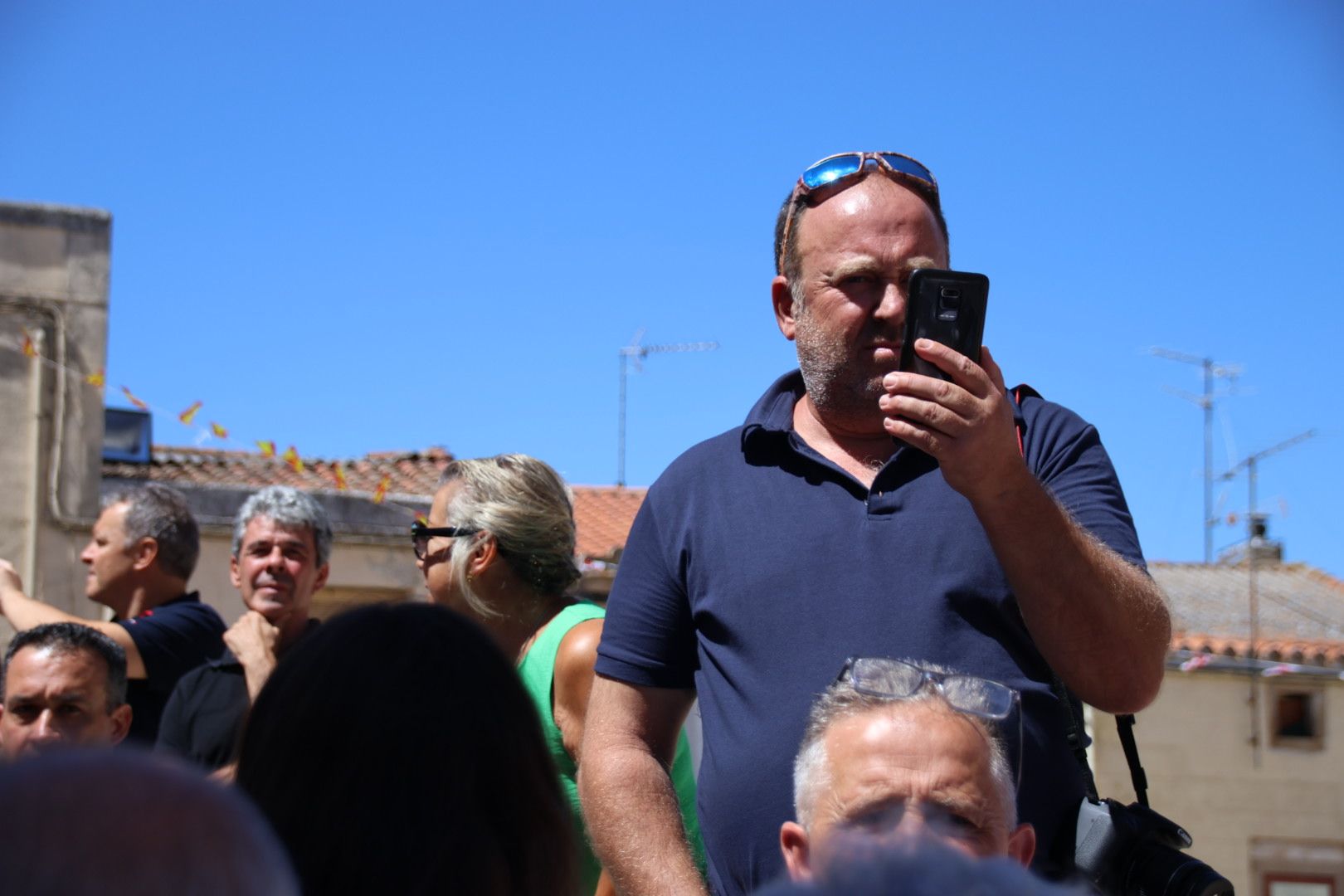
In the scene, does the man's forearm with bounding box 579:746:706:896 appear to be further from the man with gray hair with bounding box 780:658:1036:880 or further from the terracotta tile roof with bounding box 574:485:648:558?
the terracotta tile roof with bounding box 574:485:648:558

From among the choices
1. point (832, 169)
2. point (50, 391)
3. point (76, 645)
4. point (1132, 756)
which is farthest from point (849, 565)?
point (50, 391)

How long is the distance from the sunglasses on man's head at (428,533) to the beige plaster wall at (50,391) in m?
10.7

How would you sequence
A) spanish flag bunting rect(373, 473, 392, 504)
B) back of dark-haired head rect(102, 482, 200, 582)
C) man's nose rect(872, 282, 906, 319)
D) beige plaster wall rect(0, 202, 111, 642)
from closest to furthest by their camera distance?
man's nose rect(872, 282, 906, 319) → back of dark-haired head rect(102, 482, 200, 582) → beige plaster wall rect(0, 202, 111, 642) → spanish flag bunting rect(373, 473, 392, 504)

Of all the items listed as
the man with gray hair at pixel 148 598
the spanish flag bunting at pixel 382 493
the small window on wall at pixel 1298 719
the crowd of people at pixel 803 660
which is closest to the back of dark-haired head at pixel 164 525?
the man with gray hair at pixel 148 598

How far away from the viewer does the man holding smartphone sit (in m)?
2.19

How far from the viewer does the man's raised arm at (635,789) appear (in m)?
2.40

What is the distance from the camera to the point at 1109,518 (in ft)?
7.89

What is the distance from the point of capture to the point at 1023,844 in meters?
2.08

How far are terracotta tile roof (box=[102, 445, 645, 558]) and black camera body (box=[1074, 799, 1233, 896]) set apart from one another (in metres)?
13.3

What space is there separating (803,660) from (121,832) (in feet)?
5.12

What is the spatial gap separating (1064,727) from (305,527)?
2.99 m

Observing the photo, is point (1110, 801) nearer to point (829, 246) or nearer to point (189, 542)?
point (829, 246)

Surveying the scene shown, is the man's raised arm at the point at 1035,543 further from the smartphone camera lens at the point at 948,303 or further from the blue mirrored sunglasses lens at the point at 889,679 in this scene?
the blue mirrored sunglasses lens at the point at 889,679

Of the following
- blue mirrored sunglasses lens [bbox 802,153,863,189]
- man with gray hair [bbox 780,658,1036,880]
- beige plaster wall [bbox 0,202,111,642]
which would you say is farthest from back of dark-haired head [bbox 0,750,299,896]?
beige plaster wall [bbox 0,202,111,642]
